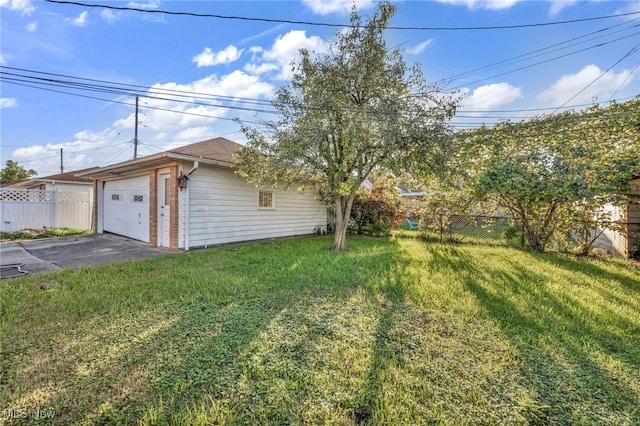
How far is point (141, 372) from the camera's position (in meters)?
2.24

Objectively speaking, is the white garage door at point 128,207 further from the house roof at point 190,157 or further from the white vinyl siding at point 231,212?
the white vinyl siding at point 231,212

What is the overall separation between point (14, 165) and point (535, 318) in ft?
140

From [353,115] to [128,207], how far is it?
8.53 meters

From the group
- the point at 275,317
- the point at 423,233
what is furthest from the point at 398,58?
the point at 275,317

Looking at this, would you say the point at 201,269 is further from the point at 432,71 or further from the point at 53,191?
the point at 53,191

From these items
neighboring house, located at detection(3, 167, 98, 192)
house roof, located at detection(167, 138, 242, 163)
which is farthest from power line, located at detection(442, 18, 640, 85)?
neighboring house, located at detection(3, 167, 98, 192)

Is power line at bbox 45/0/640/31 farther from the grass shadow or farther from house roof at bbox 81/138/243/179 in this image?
the grass shadow

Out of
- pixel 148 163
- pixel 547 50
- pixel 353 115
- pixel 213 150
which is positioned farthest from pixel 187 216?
pixel 547 50

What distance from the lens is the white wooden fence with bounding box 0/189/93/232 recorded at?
10398 mm

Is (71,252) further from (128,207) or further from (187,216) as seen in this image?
(187,216)

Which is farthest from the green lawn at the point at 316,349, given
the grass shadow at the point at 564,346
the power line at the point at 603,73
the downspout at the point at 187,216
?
the power line at the point at 603,73

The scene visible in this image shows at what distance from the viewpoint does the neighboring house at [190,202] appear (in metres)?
7.45

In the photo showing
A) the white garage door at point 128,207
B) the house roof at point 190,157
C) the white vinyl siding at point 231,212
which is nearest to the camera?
the house roof at point 190,157

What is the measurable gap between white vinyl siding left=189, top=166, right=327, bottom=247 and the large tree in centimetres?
132
